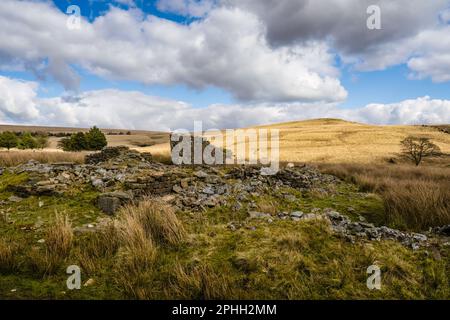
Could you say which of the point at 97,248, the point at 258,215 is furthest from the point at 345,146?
the point at 97,248

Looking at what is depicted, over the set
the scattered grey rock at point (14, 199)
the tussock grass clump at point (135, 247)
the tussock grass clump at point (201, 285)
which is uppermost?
the scattered grey rock at point (14, 199)

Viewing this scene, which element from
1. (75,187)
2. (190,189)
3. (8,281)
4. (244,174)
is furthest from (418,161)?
(8,281)

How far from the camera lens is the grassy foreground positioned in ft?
14.8

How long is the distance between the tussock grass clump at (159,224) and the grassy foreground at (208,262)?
2cm

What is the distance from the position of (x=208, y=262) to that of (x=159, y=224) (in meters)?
1.69

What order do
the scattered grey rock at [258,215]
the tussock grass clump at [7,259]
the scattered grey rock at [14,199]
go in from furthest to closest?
the scattered grey rock at [14,199] → the scattered grey rock at [258,215] → the tussock grass clump at [7,259]

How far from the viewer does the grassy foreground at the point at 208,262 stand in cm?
451

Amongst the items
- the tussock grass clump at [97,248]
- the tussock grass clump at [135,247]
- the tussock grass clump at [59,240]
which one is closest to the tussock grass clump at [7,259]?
the tussock grass clump at [59,240]

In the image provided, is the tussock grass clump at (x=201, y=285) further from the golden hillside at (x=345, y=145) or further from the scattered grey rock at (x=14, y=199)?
the golden hillside at (x=345, y=145)

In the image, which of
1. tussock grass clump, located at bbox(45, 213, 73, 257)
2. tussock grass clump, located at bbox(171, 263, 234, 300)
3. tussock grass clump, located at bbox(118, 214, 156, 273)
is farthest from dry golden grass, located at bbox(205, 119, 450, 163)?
tussock grass clump, located at bbox(171, 263, 234, 300)

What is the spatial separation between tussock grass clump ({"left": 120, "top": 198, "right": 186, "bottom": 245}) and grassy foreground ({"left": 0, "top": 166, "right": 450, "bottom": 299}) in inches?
0.8

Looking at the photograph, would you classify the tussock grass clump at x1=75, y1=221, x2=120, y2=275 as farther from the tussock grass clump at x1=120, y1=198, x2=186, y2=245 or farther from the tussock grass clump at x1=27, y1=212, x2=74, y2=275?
the tussock grass clump at x1=120, y1=198, x2=186, y2=245

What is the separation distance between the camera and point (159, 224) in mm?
6527
